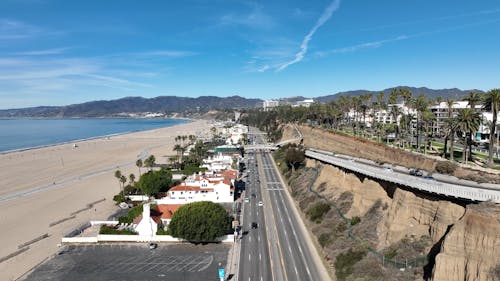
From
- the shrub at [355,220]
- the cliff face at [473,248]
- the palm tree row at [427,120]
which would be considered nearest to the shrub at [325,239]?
the shrub at [355,220]

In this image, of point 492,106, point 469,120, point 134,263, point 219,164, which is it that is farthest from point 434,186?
point 219,164

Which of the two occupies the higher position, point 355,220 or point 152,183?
point 152,183

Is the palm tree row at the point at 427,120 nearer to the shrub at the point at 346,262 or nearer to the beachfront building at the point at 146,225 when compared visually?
the shrub at the point at 346,262

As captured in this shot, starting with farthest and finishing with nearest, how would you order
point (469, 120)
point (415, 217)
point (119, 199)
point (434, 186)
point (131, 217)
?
point (119, 199) → point (131, 217) → point (469, 120) → point (415, 217) → point (434, 186)

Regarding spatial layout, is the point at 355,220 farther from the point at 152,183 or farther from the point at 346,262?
the point at 152,183

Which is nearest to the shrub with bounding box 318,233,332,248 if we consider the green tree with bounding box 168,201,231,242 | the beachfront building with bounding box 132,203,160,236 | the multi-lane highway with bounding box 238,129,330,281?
the multi-lane highway with bounding box 238,129,330,281

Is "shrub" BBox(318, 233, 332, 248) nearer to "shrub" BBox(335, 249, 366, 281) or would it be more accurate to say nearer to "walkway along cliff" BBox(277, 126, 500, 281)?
"walkway along cliff" BBox(277, 126, 500, 281)
